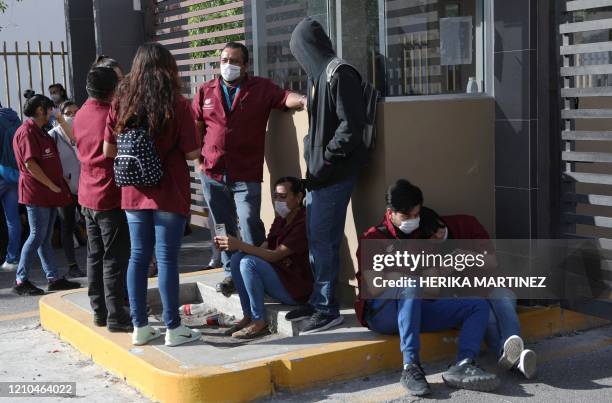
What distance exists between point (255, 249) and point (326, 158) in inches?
30.1

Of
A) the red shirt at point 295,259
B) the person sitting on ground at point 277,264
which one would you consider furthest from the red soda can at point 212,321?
the red shirt at point 295,259

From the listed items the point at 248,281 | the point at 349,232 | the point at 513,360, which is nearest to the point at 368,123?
the point at 349,232

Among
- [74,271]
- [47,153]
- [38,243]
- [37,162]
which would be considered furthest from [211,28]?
[38,243]

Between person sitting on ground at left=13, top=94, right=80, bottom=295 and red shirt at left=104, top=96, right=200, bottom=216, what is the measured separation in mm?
2591

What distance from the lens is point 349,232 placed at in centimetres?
589

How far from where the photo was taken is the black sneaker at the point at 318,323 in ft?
17.8

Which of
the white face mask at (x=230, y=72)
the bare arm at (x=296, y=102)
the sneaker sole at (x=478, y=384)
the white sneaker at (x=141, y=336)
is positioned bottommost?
the sneaker sole at (x=478, y=384)

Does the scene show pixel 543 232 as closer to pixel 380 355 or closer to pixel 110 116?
pixel 380 355

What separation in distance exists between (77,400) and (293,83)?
3127 millimetres

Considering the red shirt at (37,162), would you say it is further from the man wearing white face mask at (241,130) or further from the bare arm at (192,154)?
the bare arm at (192,154)

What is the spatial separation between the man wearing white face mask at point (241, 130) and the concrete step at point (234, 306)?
1.57 ft

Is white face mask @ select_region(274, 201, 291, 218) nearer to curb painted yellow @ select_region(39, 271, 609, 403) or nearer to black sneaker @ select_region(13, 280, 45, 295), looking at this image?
curb painted yellow @ select_region(39, 271, 609, 403)

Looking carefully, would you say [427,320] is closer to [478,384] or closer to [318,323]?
[478,384]

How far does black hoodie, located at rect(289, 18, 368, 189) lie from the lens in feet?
17.0
